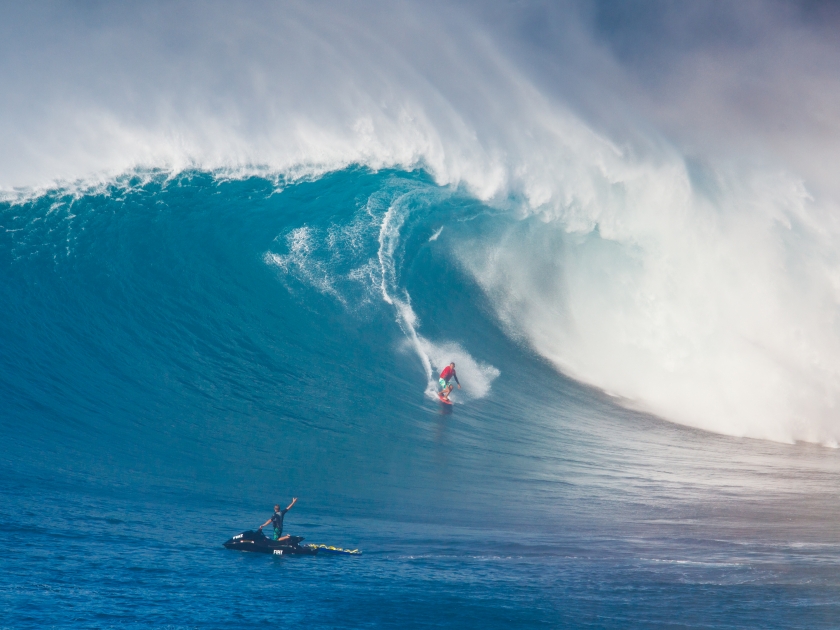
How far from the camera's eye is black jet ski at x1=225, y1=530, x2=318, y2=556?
27.1ft

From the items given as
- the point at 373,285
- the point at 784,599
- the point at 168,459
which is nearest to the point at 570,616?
the point at 784,599

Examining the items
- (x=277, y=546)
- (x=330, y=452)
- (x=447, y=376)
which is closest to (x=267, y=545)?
(x=277, y=546)

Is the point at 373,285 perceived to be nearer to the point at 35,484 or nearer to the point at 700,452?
the point at 700,452

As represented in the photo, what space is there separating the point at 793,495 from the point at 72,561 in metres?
9.44

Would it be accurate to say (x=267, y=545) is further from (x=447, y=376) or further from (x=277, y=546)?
(x=447, y=376)

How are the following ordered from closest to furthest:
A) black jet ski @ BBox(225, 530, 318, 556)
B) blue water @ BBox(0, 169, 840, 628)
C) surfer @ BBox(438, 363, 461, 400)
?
blue water @ BBox(0, 169, 840, 628)
black jet ski @ BBox(225, 530, 318, 556)
surfer @ BBox(438, 363, 461, 400)

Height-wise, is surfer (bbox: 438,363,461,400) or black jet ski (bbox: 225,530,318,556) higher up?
surfer (bbox: 438,363,461,400)

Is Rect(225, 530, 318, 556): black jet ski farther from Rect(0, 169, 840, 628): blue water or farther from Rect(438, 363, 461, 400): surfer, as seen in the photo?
Rect(438, 363, 461, 400): surfer

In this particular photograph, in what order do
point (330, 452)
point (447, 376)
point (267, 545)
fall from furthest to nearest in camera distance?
1. point (447, 376)
2. point (330, 452)
3. point (267, 545)

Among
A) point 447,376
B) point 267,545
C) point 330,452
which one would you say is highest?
point 447,376

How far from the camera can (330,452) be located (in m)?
11.4

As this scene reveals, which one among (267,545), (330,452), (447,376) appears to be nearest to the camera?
(267,545)

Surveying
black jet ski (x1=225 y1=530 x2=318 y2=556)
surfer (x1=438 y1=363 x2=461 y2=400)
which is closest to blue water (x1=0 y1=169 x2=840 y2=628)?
black jet ski (x1=225 y1=530 x2=318 y2=556)

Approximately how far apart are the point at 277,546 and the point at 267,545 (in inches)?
4.8
